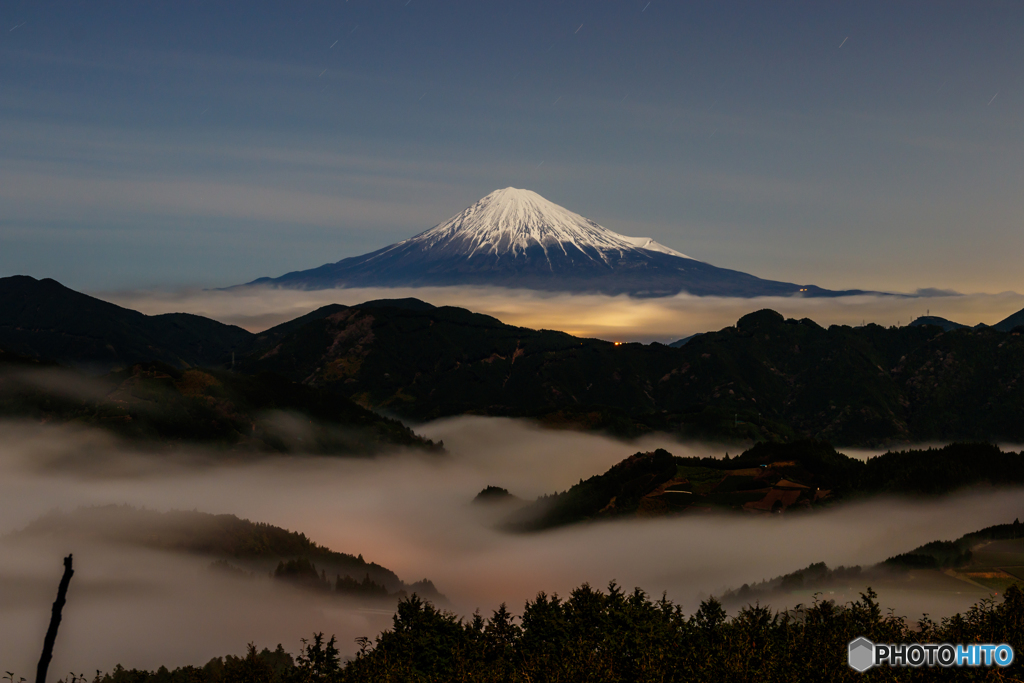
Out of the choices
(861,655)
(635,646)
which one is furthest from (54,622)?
(635,646)

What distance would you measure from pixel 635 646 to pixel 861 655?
39.4m

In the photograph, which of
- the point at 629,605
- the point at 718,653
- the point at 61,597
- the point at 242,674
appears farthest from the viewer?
the point at 629,605

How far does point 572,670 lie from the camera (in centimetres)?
11919

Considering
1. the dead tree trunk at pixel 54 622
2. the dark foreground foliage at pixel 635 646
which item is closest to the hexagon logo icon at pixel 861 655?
the dark foreground foliage at pixel 635 646

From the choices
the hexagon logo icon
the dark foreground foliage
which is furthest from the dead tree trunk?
the hexagon logo icon

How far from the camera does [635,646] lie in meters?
144

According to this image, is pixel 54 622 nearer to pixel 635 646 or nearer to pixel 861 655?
pixel 861 655

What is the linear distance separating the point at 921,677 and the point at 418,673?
263 feet

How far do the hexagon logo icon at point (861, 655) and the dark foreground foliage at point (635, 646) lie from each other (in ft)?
5.82

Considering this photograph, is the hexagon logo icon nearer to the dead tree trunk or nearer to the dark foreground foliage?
the dark foreground foliage

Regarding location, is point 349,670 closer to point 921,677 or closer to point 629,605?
point 629,605

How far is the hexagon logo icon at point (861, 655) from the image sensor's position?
112 meters

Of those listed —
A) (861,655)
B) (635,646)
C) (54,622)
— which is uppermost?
(54,622)

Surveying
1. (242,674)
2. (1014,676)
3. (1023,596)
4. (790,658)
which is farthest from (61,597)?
(1023,596)
